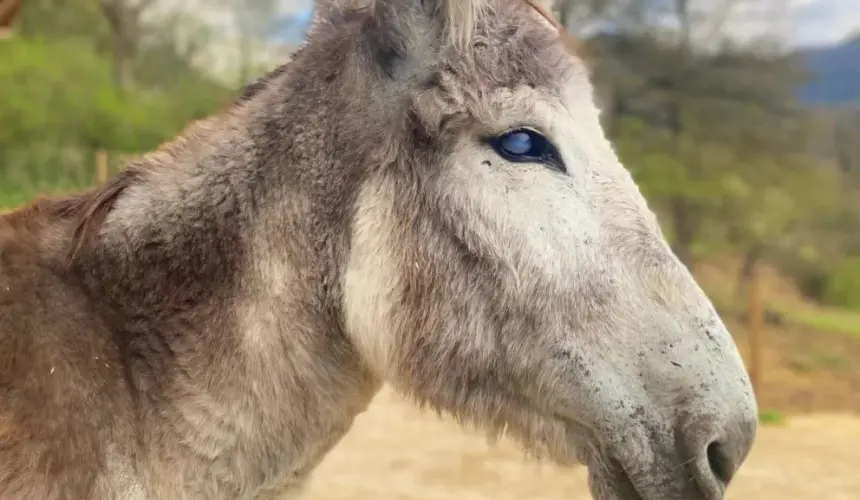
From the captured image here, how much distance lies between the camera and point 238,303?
1.43 metres

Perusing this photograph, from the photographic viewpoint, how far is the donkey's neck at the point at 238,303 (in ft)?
4.60

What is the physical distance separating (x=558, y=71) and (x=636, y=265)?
43 centimetres

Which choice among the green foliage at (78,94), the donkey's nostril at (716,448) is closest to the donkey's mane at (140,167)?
the donkey's nostril at (716,448)

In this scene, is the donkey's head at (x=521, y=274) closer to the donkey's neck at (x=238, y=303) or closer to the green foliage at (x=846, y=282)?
the donkey's neck at (x=238, y=303)

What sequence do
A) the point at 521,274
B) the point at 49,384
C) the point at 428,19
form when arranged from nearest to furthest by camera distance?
the point at 49,384 → the point at 521,274 → the point at 428,19

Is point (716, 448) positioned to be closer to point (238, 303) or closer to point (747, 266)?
point (238, 303)

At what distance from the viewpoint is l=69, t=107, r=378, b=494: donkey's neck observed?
1.40m

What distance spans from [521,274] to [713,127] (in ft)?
33.1

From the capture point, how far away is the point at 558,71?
150cm

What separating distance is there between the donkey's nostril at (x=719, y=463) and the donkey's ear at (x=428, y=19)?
0.91 meters

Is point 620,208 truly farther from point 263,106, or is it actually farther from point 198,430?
point 198,430

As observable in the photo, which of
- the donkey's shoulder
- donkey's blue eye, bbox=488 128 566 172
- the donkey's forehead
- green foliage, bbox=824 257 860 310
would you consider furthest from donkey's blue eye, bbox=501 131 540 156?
green foliage, bbox=824 257 860 310

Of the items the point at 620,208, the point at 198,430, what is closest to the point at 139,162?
the point at 198,430

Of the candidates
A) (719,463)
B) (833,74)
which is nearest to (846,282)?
(833,74)
